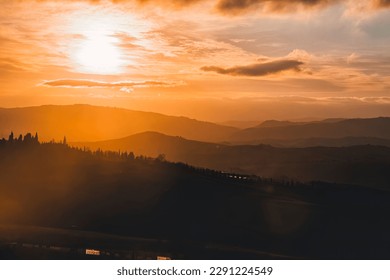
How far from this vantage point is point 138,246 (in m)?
199

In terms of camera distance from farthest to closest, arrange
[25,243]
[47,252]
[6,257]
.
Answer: [25,243] < [47,252] < [6,257]

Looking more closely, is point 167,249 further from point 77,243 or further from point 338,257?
point 338,257

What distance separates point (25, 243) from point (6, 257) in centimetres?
2803
